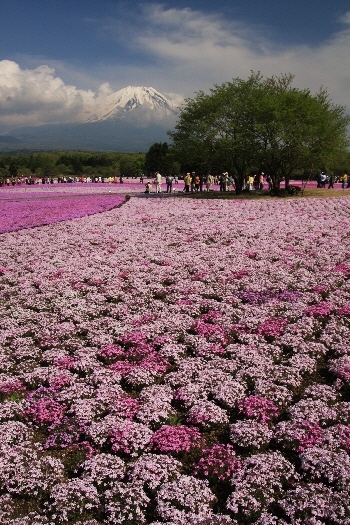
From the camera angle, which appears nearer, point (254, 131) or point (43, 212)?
point (43, 212)

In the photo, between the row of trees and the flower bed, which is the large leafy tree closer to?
the row of trees

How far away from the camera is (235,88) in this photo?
153 ft

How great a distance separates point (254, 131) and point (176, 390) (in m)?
40.0

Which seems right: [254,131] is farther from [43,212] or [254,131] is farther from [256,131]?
[43,212]

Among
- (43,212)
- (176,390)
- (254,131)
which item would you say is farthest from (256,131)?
(176,390)

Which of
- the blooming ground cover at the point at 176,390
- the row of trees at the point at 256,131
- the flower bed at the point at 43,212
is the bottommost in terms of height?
the blooming ground cover at the point at 176,390

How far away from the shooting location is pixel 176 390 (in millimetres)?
9484

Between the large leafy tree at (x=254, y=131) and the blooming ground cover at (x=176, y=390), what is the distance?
26166 millimetres

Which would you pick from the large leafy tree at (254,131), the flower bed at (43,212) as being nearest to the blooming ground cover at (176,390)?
the flower bed at (43,212)

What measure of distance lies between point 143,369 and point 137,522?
165 inches

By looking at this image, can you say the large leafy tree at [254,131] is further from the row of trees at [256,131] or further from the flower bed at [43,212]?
the flower bed at [43,212]

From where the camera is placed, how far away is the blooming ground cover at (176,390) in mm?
6578

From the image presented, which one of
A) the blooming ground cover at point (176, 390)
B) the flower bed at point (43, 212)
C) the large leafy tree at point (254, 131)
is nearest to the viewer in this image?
the blooming ground cover at point (176, 390)

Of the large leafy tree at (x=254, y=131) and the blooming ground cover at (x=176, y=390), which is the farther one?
the large leafy tree at (x=254, y=131)
